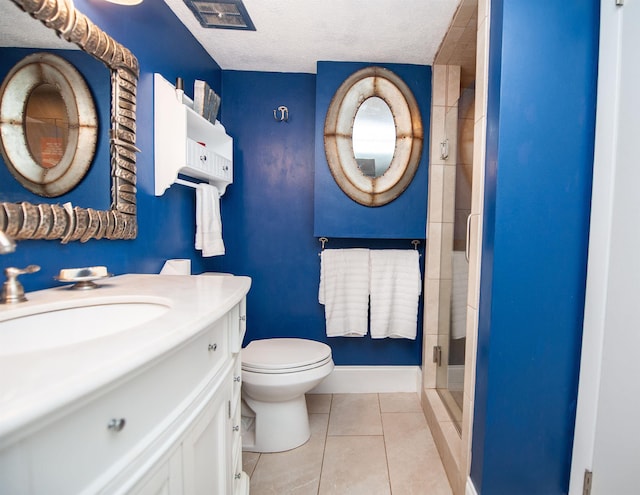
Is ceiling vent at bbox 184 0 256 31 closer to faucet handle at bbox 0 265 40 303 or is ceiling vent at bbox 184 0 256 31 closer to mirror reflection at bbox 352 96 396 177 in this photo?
mirror reflection at bbox 352 96 396 177

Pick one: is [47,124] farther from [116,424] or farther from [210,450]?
[210,450]

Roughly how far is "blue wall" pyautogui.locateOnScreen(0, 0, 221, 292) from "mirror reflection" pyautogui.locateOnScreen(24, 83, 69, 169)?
0.10m

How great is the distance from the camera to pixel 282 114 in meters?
2.05

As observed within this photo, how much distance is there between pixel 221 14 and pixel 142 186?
918mm

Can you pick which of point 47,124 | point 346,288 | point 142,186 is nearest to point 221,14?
point 142,186

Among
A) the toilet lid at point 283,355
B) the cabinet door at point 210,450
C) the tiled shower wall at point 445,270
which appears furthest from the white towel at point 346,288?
the cabinet door at point 210,450

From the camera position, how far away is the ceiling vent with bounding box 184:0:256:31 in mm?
1428

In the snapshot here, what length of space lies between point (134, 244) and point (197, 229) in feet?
1.34

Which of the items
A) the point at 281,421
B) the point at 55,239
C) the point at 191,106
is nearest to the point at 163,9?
the point at 191,106

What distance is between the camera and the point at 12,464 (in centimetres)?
35

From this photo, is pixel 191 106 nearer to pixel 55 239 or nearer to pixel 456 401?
pixel 55 239

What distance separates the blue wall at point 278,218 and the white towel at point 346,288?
0.12 metres

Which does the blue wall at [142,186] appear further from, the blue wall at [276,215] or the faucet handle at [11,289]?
the blue wall at [276,215]

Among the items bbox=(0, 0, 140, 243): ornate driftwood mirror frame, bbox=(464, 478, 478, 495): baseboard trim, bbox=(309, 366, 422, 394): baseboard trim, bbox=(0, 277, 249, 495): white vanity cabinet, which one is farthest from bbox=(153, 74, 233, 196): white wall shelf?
bbox=(464, 478, 478, 495): baseboard trim
